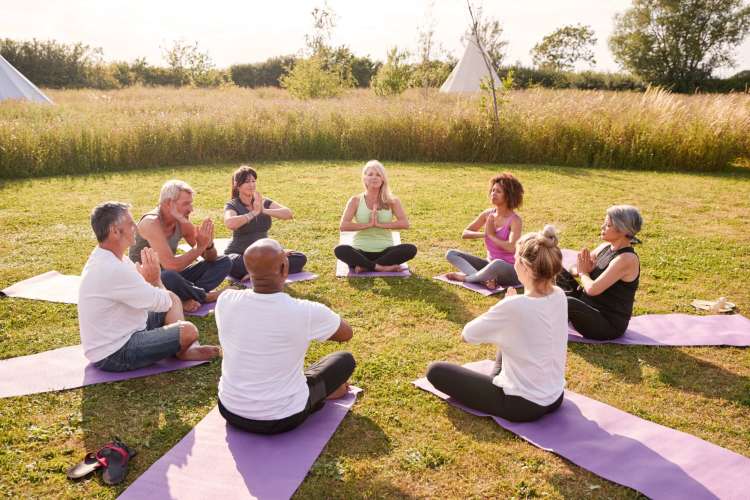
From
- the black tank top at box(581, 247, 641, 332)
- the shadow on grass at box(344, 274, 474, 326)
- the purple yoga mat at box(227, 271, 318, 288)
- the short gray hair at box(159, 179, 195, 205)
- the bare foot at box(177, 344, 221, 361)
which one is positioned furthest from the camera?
the purple yoga mat at box(227, 271, 318, 288)

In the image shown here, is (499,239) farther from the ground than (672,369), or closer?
farther from the ground

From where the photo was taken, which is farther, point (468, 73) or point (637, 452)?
point (468, 73)

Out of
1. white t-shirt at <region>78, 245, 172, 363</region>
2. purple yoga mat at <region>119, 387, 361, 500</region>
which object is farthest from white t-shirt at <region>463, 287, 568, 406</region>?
white t-shirt at <region>78, 245, 172, 363</region>

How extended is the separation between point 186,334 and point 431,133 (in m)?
10.0

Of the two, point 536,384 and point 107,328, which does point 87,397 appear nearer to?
point 107,328

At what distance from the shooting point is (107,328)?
12.0 feet

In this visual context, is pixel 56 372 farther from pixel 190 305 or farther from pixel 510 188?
pixel 510 188

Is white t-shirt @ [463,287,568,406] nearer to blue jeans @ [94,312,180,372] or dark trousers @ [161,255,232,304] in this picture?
blue jeans @ [94,312,180,372]

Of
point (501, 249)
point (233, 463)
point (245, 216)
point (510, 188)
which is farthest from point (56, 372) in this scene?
point (510, 188)

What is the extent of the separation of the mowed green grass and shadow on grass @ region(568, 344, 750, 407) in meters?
0.01

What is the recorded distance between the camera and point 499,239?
217 inches

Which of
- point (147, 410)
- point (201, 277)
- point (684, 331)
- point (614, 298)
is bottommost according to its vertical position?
point (147, 410)

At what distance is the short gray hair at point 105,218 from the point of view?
344 centimetres

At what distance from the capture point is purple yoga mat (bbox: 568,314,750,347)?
4.49m
